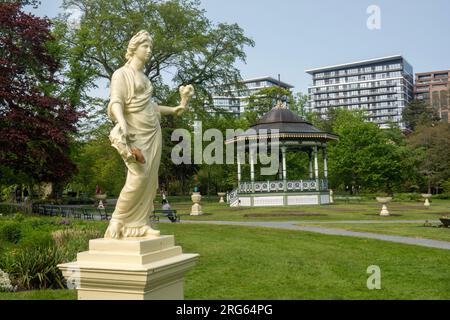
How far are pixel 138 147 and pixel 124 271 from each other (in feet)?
4.02

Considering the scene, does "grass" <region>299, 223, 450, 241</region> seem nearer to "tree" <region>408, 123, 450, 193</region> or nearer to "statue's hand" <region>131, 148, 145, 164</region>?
"statue's hand" <region>131, 148, 145, 164</region>

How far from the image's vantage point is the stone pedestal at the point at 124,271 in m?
3.83

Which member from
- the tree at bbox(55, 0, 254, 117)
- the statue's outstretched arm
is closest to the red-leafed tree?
the tree at bbox(55, 0, 254, 117)

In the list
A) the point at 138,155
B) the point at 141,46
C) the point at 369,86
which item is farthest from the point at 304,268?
the point at 369,86

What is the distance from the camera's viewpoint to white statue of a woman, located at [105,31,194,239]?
14.0 feet

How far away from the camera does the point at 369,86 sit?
465 feet

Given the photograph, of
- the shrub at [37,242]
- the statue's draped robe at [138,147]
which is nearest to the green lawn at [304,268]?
the shrub at [37,242]

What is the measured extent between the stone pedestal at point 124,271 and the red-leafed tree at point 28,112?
1721 centimetres

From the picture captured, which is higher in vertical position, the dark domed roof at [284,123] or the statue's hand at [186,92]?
the dark domed roof at [284,123]

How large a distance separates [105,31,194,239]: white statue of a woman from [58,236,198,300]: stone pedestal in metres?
0.21

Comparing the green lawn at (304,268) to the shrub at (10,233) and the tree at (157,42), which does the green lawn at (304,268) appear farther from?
the tree at (157,42)

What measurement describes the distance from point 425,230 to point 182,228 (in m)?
9.15

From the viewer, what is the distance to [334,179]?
54844 millimetres

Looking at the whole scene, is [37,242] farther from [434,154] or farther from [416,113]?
[416,113]
